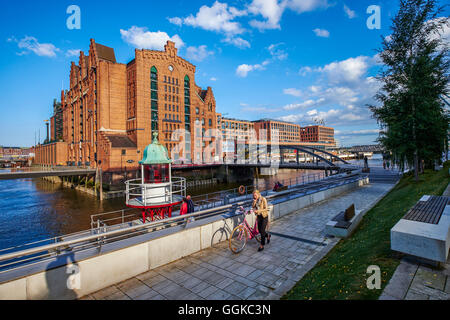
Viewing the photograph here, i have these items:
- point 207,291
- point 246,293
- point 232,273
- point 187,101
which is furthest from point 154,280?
point 187,101

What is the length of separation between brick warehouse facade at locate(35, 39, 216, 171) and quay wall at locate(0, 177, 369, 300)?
4313 centimetres

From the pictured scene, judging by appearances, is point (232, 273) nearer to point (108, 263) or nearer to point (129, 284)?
point (129, 284)

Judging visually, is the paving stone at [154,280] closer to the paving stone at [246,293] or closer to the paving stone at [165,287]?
A: the paving stone at [165,287]

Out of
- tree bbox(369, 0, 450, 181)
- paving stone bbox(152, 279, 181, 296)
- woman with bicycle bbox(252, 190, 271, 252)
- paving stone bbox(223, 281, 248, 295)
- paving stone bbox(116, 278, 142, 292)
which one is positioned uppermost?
tree bbox(369, 0, 450, 181)

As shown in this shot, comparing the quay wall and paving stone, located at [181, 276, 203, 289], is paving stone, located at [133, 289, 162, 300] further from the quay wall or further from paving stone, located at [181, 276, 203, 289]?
the quay wall

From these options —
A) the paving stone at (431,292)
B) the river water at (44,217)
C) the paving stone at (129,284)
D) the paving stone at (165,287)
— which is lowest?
the river water at (44,217)

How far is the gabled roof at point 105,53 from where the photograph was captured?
5447 cm

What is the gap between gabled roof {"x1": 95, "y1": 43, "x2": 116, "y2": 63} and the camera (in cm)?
5447

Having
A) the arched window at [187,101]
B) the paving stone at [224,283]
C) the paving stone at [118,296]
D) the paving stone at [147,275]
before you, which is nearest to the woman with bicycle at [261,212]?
the paving stone at [224,283]

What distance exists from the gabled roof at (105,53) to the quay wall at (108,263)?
61.5 m

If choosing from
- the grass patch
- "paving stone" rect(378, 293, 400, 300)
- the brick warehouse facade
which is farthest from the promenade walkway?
the brick warehouse facade

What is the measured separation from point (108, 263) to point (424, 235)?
271 inches

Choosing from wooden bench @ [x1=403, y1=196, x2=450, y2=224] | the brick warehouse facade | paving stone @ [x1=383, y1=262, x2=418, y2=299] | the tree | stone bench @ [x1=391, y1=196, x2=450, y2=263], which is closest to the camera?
paving stone @ [x1=383, y1=262, x2=418, y2=299]

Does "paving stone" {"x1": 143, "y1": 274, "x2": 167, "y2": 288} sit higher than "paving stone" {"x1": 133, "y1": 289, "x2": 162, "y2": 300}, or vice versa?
"paving stone" {"x1": 143, "y1": 274, "x2": 167, "y2": 288}
